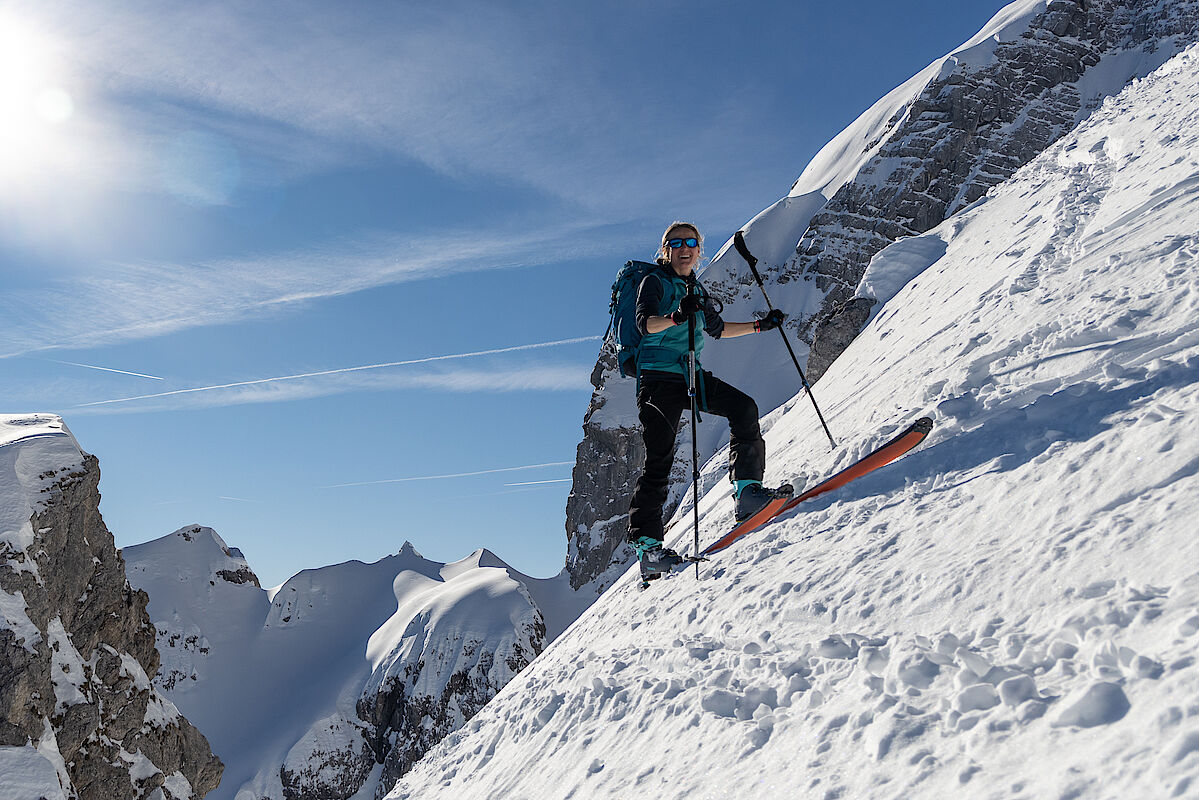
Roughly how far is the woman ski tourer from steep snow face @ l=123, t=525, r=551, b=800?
188ft

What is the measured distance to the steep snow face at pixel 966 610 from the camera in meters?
2.12

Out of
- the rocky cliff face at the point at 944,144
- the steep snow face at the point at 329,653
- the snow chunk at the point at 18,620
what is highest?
the rocky cliff face at the point at 944,144

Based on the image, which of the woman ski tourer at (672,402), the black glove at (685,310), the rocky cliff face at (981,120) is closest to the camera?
the black glove at (685,310)

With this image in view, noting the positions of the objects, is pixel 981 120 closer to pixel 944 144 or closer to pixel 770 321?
pixel 944 144

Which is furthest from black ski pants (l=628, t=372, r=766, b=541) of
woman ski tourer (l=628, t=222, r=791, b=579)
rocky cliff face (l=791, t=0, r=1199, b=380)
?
rocky cliff face (l=791, t=0, r=1199, b=380)

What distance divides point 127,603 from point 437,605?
4749 cm

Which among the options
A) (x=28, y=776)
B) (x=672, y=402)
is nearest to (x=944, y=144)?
(x=672, y=402)

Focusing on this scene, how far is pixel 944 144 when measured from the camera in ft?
256

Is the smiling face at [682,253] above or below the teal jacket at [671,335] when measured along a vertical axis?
above

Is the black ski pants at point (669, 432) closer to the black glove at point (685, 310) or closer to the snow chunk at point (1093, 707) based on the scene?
the black glove at point (685, 310)

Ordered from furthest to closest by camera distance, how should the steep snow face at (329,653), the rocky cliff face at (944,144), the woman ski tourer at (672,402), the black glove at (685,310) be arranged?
the rocky cliff face at (944,144)
the steep snow face at (329,653)
the woman ski tourer at (672,402)
the black glove at (685,310)

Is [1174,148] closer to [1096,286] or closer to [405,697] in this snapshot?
[1096,286]

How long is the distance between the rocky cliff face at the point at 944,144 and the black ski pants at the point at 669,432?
66.0m

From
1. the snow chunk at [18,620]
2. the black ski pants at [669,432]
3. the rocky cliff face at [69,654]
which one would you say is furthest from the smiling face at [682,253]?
the snow chunk at [18,620]
